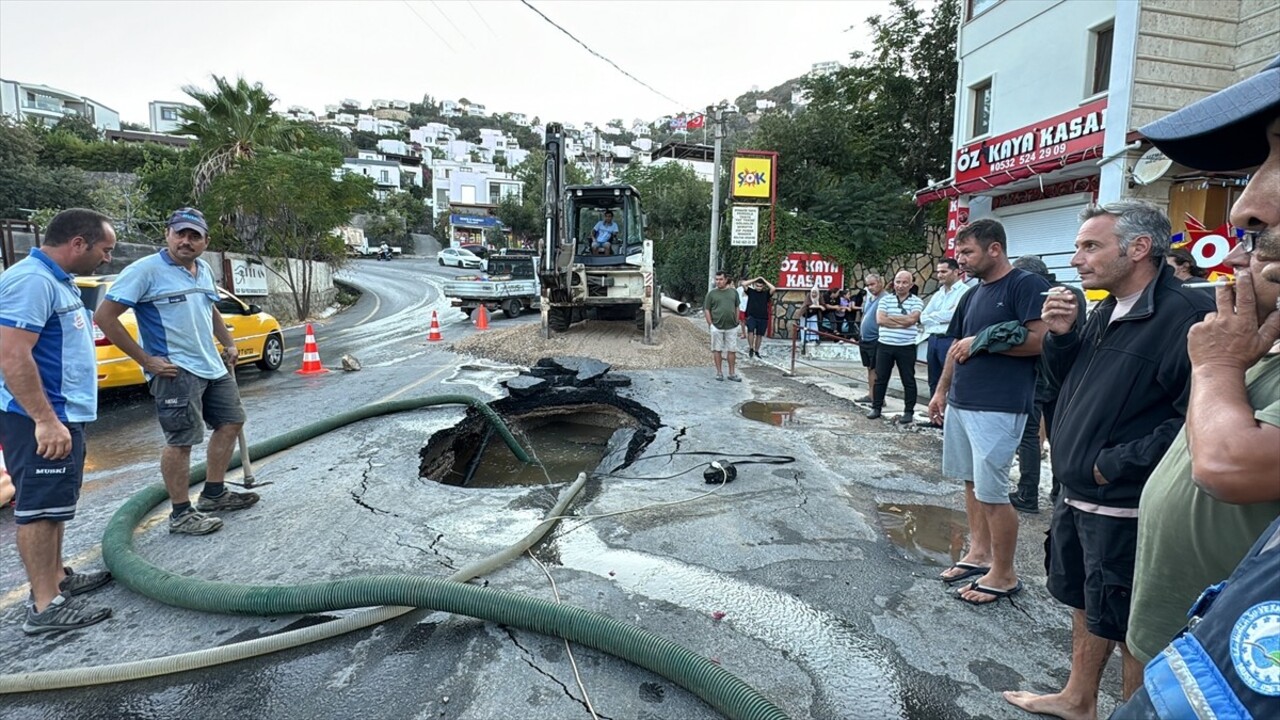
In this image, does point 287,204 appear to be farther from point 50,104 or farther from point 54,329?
point 50,104

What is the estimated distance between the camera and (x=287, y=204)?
1881cm

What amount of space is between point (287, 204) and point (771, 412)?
1735cm

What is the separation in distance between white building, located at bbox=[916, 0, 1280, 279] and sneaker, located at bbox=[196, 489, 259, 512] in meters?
11.1

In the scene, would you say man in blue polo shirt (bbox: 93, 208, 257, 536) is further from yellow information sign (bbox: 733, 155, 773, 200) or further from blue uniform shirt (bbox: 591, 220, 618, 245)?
yellow information sign (bbox: 733, 155, 773, 200)

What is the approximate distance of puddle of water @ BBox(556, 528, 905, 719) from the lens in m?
2.41

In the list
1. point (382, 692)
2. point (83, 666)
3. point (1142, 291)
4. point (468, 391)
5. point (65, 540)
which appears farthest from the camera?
point (468, 391)

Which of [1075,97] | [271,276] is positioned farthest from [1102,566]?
[271,276]

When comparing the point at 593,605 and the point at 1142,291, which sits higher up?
the point at 1142,291

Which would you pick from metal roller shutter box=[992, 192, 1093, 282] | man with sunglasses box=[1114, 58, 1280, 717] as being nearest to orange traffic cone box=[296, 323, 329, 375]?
man with sunglasses box=[1114, 58, 1280, 717]

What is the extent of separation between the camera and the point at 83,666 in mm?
2496

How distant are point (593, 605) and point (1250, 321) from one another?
100.0 inches

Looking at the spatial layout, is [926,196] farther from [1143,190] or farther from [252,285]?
[252,285]

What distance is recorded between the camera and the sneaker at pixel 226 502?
4059 mm

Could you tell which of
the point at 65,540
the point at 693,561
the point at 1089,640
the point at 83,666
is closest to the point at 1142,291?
the point at 1089,640
